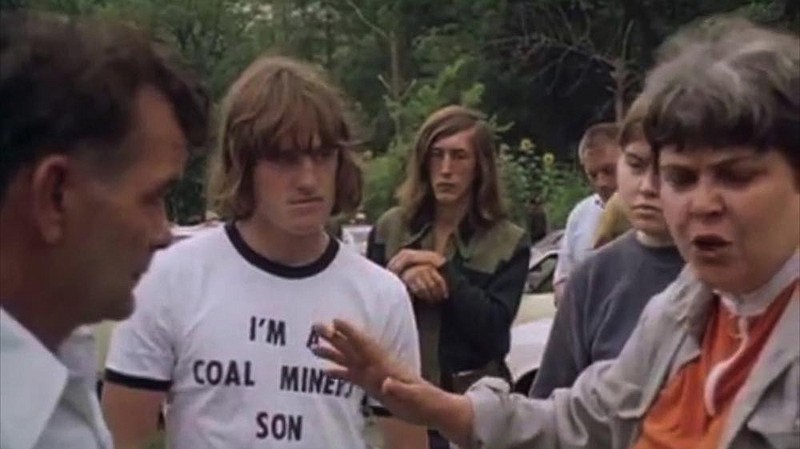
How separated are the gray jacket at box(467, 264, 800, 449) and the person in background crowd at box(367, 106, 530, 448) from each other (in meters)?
2.44

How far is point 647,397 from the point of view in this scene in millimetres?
2979

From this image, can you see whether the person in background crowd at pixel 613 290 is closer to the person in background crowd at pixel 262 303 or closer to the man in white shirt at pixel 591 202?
the person in background crowd at pixel 262 303

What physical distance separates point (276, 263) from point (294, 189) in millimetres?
158

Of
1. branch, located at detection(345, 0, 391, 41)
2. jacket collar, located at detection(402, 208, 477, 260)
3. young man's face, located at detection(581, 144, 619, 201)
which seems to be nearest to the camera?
jacket collar, located at detection(402, 208, 477, 260)

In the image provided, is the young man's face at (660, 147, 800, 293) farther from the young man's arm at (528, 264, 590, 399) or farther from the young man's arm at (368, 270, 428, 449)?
the young man's arm at (528, 264, 590, 399)

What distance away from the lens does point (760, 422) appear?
276cm

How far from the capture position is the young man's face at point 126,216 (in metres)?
2.32

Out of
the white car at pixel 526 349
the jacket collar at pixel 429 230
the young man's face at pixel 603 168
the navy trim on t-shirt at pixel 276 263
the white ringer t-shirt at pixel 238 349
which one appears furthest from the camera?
the white car at pixel 526 349

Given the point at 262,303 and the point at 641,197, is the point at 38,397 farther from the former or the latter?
the point at 641,197

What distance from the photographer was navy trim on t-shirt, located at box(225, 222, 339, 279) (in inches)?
155

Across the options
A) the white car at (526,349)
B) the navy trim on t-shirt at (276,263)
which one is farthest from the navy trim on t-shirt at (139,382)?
the white car at (526,349)

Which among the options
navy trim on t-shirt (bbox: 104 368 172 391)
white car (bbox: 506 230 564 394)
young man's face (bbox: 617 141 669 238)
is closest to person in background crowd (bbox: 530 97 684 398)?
young man's face (bbox: 617 141 669 238)

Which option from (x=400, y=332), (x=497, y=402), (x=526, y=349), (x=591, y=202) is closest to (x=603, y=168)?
(x=591, y=202)

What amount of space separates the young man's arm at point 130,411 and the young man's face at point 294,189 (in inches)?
17.1
